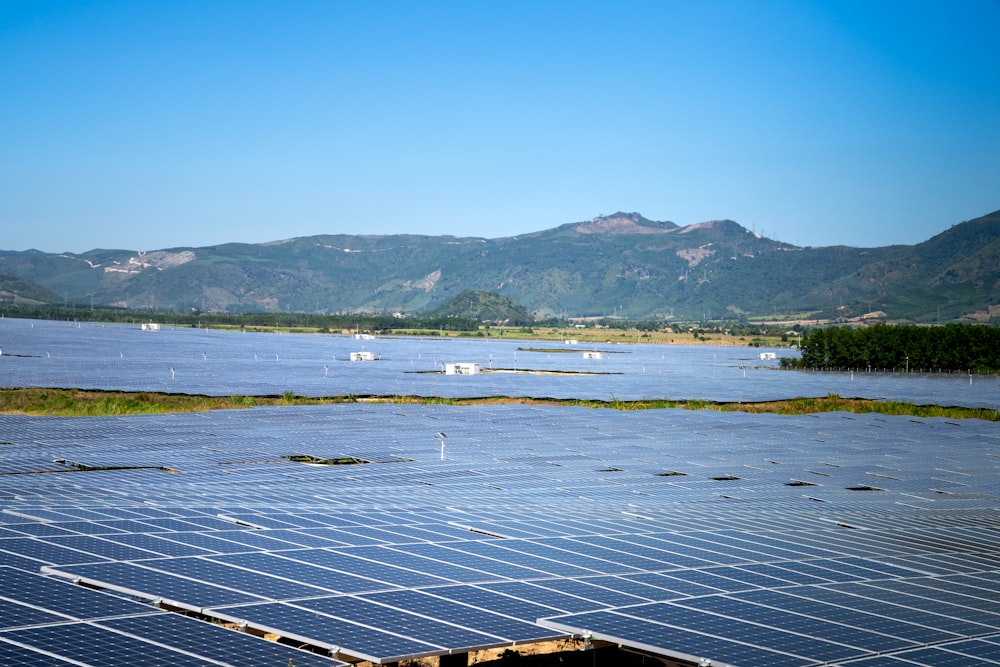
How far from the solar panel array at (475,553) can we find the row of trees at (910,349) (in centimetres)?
11671

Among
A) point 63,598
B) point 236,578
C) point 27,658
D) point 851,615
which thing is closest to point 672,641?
point 851,615

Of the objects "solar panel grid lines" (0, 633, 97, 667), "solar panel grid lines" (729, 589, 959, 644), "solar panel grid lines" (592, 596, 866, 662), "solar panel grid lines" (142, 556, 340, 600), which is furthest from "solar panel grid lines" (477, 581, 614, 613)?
"solar panel grid lines" (0, 633, 97, 667)

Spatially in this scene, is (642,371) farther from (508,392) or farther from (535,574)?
(535,574)

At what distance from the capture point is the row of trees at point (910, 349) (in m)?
158

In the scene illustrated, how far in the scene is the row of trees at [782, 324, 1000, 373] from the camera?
158m

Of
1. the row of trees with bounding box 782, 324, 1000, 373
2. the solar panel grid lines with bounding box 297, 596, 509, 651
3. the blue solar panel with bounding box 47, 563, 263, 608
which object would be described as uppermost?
the row of trees with bounding box 782, 324, 1000, 373

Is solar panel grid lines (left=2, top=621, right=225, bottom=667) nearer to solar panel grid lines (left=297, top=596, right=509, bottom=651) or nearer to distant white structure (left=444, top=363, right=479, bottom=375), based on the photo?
solar panel grid lines (left=297, top=596, right=509, bottom=651)

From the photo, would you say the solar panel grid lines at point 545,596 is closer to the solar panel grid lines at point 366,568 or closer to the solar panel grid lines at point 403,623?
the solar panel grid lines at point 366,568

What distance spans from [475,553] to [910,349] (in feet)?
496

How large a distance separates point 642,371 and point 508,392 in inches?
2090

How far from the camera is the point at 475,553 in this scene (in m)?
23.6

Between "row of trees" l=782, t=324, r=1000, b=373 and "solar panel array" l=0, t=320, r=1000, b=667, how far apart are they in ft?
383

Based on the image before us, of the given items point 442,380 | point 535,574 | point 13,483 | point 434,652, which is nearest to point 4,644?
point 434,652

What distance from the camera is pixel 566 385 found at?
10806 centimetres
